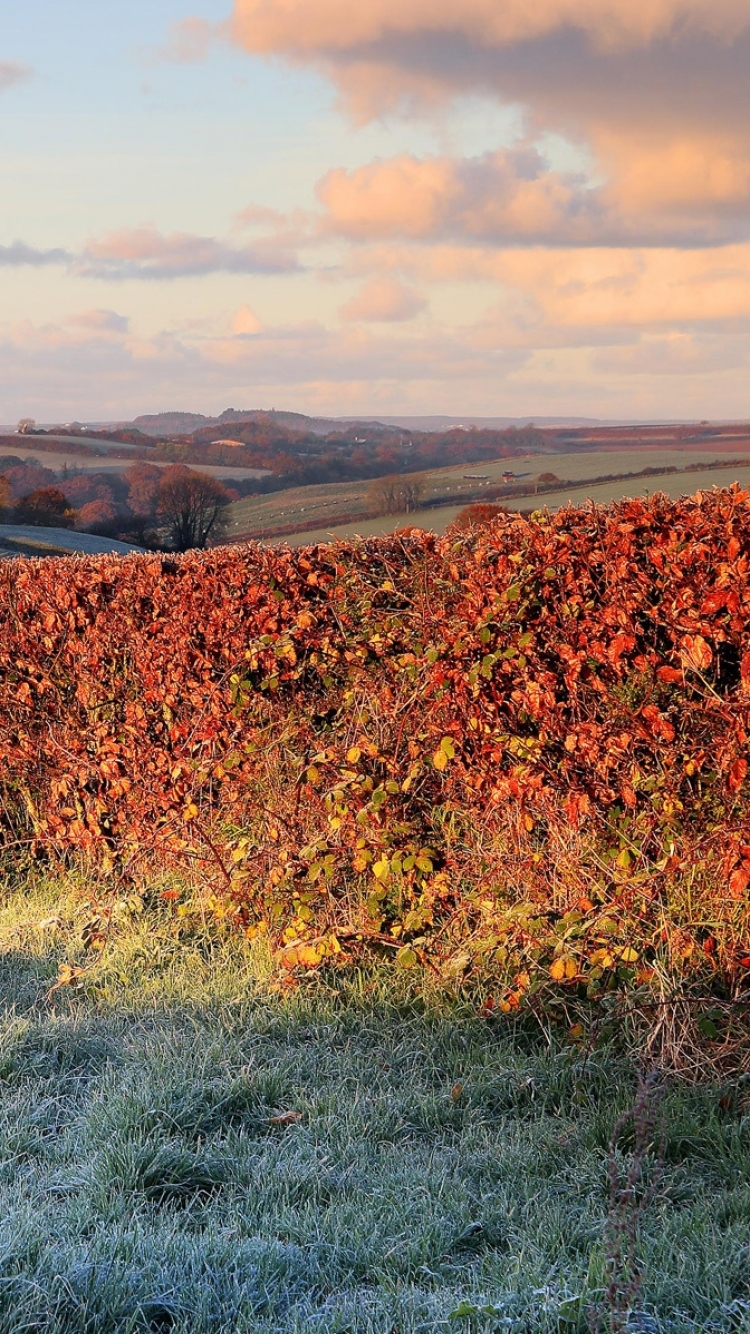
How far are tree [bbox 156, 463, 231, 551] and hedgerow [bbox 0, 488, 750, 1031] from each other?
15784 mm

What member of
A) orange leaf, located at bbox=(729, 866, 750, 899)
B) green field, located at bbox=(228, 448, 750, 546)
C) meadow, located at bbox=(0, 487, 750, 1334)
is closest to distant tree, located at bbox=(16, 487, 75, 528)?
green field, located at bbox=(228, 448, 750, 546)

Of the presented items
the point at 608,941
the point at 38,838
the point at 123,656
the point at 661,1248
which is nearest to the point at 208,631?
the point at 123,656

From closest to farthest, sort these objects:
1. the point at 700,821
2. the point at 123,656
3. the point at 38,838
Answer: the point at 700,821 → the point at 123,656 → the point at 38,838

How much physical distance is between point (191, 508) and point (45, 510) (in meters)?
10.7

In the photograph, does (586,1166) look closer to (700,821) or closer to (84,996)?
(700,821)

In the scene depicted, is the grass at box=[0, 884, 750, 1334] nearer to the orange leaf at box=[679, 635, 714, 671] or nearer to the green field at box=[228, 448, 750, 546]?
the orange leaf at box=[679, 635, 714, 671]

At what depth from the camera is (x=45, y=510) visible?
31.1 m

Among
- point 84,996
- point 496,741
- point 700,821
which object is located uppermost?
point 496,741

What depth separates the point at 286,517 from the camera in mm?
17375

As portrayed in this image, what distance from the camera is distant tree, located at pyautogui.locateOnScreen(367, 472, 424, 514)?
1014cm

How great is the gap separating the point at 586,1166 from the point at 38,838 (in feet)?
14.1

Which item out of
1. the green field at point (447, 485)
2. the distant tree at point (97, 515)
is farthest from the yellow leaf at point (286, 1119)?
the distant tree at point (97, 515)

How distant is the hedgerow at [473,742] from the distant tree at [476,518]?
11 cm

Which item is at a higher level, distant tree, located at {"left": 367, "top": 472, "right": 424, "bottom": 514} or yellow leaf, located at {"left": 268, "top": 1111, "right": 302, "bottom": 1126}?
distant tree, located at {"left": 367, "top": 472, "right": 424, "bottom": 514}
